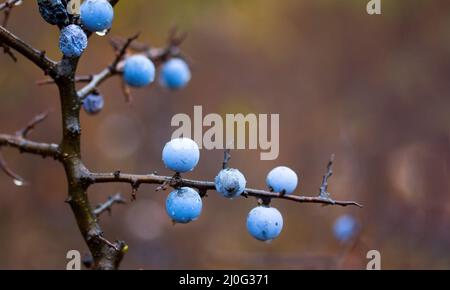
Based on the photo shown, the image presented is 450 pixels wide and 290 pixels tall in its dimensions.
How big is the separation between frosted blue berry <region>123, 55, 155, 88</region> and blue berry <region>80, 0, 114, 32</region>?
560 millimetres

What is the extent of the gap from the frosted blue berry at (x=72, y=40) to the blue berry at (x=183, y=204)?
0.44 metres

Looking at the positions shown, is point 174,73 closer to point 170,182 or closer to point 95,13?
point 95,13

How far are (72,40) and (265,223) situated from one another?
685 mm

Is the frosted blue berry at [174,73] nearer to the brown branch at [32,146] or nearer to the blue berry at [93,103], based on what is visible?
the blue berry at [93,103]

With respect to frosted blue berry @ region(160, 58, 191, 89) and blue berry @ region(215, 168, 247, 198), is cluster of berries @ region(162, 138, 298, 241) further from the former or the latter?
frosted blue berry @ region(160, 58, 191, 89)

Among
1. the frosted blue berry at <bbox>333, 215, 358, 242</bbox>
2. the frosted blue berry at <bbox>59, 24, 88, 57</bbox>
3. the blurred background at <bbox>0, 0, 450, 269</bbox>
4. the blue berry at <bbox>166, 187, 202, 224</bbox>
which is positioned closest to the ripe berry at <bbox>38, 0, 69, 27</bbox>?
the frosted blue berry at <bbox>59, 24, 88, 57</bbox>

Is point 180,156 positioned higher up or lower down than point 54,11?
lower down

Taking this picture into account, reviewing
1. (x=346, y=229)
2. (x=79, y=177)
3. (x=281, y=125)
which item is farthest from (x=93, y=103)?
(x=281, y=125)

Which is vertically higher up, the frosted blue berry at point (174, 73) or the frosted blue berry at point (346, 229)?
the frosted blue berry at point (174, 73)

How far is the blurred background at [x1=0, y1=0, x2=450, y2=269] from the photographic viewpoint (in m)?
3.84

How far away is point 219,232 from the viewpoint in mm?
4676

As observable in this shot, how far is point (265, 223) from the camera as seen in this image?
143 cm

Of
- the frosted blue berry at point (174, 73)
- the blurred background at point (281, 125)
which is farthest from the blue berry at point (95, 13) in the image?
the blurred background at point (281, 125)

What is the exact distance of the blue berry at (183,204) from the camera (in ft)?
4.55
